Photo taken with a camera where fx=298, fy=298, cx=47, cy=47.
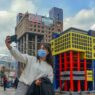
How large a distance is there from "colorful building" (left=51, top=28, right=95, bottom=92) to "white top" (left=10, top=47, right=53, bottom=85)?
53766 millimetres

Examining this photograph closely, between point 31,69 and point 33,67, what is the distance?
1.4 inches

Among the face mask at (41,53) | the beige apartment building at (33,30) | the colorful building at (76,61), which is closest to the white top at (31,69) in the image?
the face mask at (41,53)

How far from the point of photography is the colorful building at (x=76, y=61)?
2304 inches

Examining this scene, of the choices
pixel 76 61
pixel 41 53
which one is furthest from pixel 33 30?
pixel 41 53

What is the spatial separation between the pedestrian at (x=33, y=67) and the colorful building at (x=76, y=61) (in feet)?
176

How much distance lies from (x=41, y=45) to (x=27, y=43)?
97.8 meters

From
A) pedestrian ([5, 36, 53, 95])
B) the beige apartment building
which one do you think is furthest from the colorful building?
pedestrian ([5, 36, 53, 95])

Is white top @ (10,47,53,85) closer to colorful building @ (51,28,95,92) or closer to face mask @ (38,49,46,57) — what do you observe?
face mask @ (38,49,46,57)

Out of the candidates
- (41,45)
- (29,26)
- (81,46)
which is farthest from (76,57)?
(41,45)

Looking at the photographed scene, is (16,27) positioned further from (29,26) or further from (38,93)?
(38,93)

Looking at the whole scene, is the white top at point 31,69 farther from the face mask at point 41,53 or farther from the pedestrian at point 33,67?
the face mask at point 41,53

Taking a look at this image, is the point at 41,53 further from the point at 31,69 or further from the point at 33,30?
the point at 33,30

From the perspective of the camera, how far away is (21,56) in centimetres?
370

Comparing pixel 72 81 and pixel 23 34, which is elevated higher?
pixel 23 34
